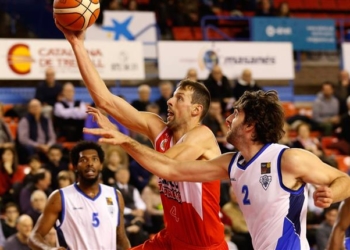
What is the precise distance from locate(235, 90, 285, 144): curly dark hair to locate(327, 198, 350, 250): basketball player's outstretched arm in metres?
1.66

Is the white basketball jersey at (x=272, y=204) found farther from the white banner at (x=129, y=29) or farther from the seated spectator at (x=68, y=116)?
the white banner at (x=129, y=29)

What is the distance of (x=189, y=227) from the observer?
6.58 m

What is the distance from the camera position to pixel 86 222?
7.46m

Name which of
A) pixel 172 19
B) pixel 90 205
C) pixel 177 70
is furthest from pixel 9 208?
pixel 172 19

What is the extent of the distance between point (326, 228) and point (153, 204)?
8.62ft

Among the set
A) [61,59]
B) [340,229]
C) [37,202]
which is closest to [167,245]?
[340,229]

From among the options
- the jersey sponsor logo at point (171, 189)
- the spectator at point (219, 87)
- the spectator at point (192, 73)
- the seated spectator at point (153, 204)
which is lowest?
the seated spectator at point (153, 204)

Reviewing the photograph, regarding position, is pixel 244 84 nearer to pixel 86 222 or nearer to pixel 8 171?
pixel 8 171

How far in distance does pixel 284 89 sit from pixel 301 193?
13.0 m

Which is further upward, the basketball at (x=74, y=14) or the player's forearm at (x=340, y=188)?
the basketball at (x=74, y=14)

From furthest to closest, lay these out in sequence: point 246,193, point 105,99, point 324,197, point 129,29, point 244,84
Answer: point 129,29 < point 244,84 < point 105,99 < point 246,193 < point 324,197

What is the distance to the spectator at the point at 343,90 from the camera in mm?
16734

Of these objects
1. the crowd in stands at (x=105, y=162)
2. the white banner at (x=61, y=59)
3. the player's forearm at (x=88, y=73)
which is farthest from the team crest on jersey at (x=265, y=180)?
the white banner at (x=61, y=59)

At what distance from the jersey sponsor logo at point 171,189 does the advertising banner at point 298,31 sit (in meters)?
11.5
